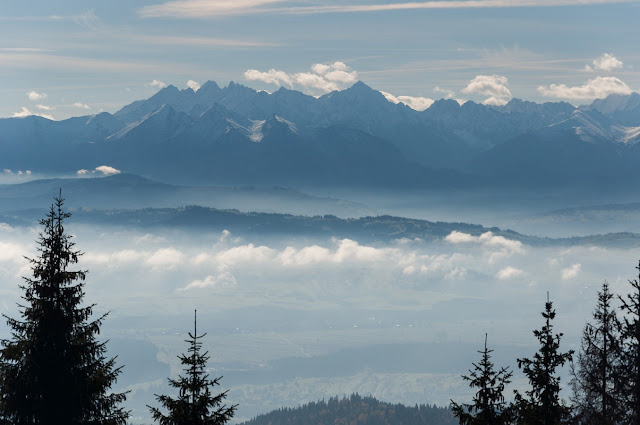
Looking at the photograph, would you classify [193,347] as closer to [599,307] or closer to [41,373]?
[41,373]

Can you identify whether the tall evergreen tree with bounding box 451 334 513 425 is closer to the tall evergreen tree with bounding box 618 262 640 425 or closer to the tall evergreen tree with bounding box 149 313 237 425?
the tall evergreen tree with bounding box 618 262 640 425

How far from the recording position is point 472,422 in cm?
2805

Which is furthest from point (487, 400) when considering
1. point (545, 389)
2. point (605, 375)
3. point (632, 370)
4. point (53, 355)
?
point (53, 355)

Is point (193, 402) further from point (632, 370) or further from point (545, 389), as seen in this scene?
point (632, 370)

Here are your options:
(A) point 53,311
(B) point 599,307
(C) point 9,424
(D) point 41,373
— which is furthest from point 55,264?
(B) point 599,307

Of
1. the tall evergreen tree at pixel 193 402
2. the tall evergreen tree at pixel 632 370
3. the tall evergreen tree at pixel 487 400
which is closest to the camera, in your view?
the tall evergreen tree at pixel 193 402

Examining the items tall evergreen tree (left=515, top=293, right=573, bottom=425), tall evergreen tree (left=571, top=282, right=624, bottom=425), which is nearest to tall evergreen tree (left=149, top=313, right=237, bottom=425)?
tall evergreen tree (left=515, top=293, right=573, bottom=425)

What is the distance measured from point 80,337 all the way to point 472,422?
14369mm

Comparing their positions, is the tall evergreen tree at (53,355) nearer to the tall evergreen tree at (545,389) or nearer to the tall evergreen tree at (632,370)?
the tall evergreen tree at (545,389)

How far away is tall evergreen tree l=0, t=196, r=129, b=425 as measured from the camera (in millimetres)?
30469

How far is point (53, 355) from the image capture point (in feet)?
101

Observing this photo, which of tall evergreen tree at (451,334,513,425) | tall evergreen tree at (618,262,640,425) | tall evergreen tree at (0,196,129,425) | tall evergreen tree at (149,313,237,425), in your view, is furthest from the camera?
tall evergreen tree at (618,262,640,425)

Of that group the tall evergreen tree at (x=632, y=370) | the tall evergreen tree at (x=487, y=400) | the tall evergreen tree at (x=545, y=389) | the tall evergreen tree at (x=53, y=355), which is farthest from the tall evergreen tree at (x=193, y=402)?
the tall evergreen tree at (x=632, y=370)

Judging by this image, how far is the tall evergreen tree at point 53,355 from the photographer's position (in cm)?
3047
